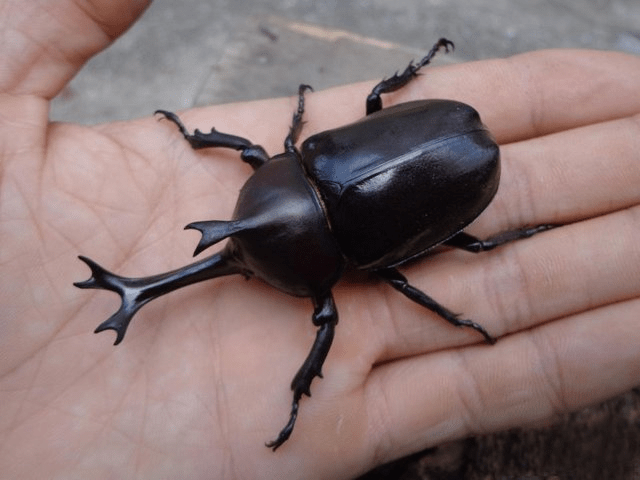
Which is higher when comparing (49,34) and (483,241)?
(49,34)

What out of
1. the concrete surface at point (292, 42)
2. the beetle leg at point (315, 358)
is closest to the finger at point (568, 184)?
the beetle leg at point (315, 358)

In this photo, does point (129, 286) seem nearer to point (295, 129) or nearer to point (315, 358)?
point (315, 358)

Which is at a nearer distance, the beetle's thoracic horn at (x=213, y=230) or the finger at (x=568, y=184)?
the beetle's thoracic horn at (x=213, y=230)

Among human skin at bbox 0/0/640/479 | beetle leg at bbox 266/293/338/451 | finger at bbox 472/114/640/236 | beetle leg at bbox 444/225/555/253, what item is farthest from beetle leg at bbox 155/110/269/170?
finger at bbox 472/114/640/236

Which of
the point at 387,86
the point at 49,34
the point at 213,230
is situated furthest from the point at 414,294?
the point at 49,34

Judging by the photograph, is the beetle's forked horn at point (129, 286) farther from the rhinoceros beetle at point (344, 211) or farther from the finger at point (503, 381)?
the finger at point (503, 381)

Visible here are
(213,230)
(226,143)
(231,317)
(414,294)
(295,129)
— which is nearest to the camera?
(213,230)
